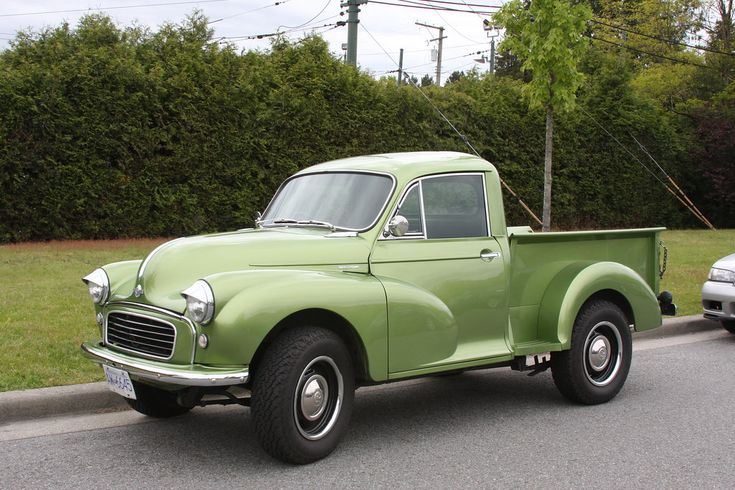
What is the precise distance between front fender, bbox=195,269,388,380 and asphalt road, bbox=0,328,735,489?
0.65m

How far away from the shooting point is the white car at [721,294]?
27.6 feet

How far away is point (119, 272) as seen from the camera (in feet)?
16.3

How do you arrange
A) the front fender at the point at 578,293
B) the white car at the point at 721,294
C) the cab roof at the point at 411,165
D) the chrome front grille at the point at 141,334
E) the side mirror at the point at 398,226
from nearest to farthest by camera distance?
the chrome front grille at the point at 141,334
the side mirror at the point at 398,226
the cab roof at the point at 411,165
the front fender at the point at 578,293
the white car at the point at 721,294

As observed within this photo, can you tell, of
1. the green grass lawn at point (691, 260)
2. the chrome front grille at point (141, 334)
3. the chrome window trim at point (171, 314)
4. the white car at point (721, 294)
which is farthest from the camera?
the green grass lawn at point (691, 260)

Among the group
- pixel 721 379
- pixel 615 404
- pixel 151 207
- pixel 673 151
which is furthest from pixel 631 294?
pixel 673 151

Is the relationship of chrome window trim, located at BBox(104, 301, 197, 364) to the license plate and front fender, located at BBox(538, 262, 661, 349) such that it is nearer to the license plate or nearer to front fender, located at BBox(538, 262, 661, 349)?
the license plate

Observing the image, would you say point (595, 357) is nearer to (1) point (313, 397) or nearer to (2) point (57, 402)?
(1) point (313, 397)

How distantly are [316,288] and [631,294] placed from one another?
2.91m

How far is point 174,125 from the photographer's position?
14.6m

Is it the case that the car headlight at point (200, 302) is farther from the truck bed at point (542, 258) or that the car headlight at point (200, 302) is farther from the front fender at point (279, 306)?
the truck bed at point (542, 258)

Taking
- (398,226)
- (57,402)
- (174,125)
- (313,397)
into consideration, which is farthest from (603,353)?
(174,125)

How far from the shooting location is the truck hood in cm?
448

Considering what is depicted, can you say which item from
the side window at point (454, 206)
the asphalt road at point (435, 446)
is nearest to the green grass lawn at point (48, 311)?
the asphalt road at point (435, 446)

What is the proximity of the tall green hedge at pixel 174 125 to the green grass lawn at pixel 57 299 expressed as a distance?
101cm
